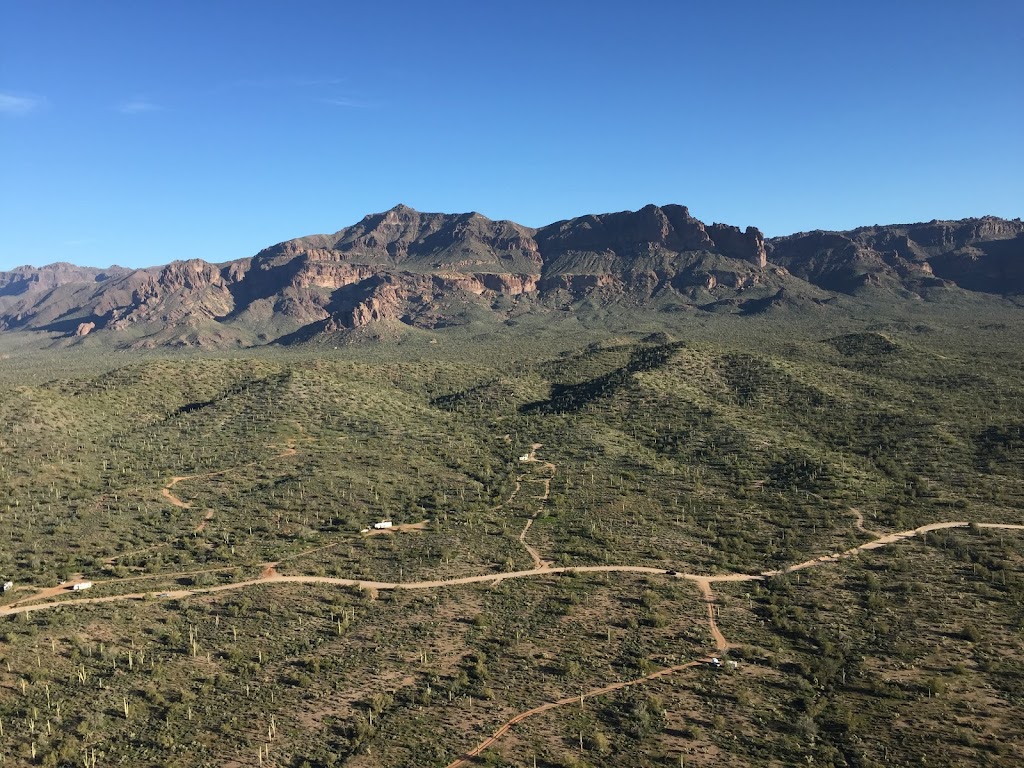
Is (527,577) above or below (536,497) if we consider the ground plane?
below

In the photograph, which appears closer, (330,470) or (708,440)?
(330,470)

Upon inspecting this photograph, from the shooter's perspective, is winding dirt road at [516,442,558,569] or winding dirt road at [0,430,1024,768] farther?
winding dirt road at [516,442,558,569]

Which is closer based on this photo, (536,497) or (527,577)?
(527,577)

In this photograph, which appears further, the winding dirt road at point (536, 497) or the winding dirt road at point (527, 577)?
the winding dirt road at point (536, 497)

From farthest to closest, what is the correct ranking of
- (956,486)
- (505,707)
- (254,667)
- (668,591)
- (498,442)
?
(498,442) → (956,486) → (668,591) → (254,667) → (505,707)

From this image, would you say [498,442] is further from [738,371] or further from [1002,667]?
[1002,667]

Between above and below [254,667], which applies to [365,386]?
above

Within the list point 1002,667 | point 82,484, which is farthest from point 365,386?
point 1002,667

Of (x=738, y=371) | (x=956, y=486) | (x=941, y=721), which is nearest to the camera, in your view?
(x=941, y=721)

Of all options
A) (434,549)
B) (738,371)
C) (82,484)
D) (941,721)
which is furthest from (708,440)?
(82,484)
